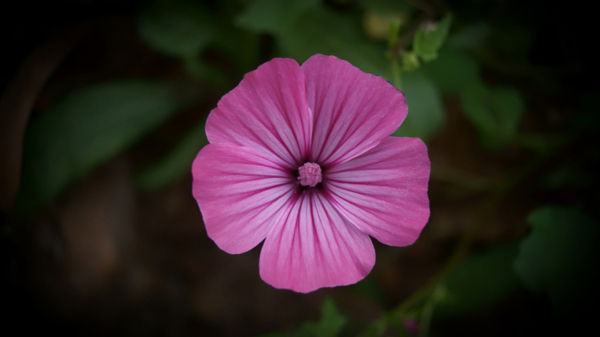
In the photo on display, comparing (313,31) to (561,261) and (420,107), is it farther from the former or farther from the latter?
(561,261)

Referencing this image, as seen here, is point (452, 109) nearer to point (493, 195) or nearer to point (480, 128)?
point (480, 128)

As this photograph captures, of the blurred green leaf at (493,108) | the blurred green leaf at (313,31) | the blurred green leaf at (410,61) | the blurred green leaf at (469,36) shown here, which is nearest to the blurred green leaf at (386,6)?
the blurred green leaf at (313,31)

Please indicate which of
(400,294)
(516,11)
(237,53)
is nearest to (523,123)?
(516,11)

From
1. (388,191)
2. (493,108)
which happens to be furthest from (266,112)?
(493,108)

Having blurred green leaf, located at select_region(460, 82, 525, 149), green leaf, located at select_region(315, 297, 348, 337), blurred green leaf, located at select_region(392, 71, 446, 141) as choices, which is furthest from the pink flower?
blurred green leaf, located at select_region(460, 82, 525, 149)

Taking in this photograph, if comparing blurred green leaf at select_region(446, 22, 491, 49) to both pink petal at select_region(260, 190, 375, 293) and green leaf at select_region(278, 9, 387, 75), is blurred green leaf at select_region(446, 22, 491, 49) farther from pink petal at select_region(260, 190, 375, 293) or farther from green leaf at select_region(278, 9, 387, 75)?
pink petal at select_region(260, 190, 375, 293)
